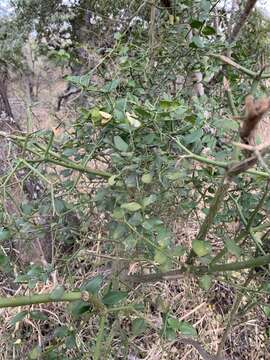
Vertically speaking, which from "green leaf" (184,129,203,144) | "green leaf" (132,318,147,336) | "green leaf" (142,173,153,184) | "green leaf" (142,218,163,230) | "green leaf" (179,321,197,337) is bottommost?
"green leaf" (132,318,147,336)

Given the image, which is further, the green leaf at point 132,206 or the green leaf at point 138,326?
the green leaf at point 138,326

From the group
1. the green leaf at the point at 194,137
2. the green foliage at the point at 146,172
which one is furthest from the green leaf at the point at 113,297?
the green leaf at the point at 194,137

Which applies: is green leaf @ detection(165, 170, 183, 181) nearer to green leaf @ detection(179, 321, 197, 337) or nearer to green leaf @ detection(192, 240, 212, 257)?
green leaf @ detection(192, 240, 212, 257)

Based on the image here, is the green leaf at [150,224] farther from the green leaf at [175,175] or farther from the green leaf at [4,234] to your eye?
the green leaf at [4,234]

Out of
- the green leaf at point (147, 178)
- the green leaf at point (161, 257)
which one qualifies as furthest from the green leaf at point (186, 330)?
the green leaf at point (147, 178)

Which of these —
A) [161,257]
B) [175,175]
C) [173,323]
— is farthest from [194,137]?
[173,323]

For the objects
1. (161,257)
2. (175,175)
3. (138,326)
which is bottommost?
(138,326)

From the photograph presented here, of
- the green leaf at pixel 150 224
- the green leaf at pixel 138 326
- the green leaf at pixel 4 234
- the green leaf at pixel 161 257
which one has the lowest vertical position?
the green leaf at pixel 138 326

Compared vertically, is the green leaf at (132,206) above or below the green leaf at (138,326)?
above

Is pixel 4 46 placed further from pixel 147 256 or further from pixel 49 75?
pixel 147 256

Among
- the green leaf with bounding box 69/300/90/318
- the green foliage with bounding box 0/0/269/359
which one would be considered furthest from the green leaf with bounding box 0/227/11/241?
the green leaf with bounding box 69/300/90/318

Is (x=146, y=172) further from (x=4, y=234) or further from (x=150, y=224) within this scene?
(x=4, y=234)

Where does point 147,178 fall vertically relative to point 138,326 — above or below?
above

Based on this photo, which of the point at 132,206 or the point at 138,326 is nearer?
the point at 132,206
